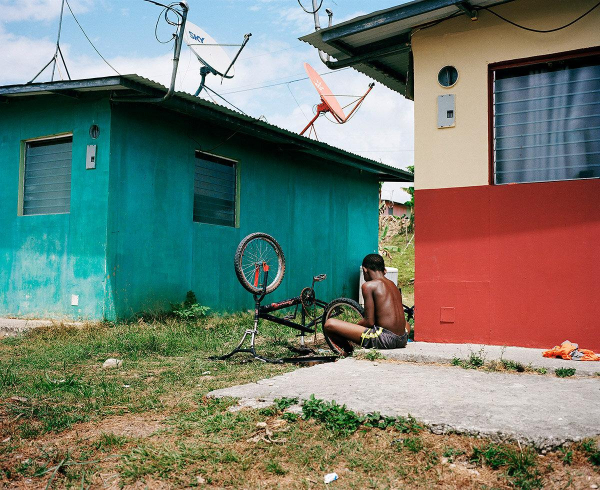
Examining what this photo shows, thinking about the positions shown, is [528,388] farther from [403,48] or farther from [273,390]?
[403,48]

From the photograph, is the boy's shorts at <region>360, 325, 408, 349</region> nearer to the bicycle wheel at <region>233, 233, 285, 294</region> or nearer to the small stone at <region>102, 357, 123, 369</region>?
the bicycle wheel at <region>233, 233, 285, 294</region>

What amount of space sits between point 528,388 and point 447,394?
665 mm

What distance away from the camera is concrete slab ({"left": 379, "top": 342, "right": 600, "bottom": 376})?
15.7ft

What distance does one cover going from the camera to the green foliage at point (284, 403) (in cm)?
367

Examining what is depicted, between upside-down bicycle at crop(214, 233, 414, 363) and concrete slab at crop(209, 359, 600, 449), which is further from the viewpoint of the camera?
upside-down bicycle at crop(214, 233, 414, 363)

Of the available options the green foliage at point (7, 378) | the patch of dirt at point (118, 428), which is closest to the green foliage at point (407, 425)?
the patch of dirt at point (118, 428)

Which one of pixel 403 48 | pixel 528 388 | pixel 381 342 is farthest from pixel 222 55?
pixel 528 388

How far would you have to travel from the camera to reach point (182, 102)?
27.7 ft

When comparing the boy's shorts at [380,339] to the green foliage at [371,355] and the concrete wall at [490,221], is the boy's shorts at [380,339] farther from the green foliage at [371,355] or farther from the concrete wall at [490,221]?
the concrete wall at [490,221]

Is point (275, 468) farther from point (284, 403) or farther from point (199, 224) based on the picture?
point (199, 224)

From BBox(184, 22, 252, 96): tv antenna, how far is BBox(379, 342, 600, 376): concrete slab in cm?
645

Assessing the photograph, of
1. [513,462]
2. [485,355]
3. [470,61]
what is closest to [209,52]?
[470,61]

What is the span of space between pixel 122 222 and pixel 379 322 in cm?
443

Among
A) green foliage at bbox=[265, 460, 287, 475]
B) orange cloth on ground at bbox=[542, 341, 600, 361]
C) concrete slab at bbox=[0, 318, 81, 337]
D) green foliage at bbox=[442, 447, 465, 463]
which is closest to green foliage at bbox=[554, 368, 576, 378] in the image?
orange cloth on ground at bbox=[542, 341, 600, 361]
